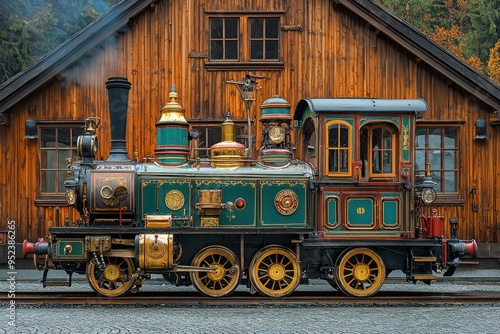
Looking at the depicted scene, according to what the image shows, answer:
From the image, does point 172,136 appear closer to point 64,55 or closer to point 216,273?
point 216,273

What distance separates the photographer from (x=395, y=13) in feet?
119

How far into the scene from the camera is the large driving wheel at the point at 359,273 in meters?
13.0

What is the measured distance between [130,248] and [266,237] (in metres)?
2.21

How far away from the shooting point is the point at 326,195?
42.7 ft

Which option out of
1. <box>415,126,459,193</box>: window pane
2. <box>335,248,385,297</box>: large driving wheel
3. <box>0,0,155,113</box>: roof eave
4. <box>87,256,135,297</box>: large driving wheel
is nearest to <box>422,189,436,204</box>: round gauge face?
<box>335,248,385,297</box>: large driving wheel

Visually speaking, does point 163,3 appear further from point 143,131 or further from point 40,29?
point 40,29

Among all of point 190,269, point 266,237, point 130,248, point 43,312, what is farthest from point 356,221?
point 43,312

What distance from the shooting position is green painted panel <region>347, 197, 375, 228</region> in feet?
42.7

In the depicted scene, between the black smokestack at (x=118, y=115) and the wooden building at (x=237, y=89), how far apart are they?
14.5 ft

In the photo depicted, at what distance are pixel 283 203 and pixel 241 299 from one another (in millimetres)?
1692

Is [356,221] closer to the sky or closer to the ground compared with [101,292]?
closer to the sky

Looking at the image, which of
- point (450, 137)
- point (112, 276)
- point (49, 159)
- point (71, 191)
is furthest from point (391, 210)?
point (49, 159)

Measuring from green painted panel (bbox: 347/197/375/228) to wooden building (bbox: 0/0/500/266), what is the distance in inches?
210

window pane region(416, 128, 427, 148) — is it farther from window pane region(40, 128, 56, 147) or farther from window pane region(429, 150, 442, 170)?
window pane region(40, 128, 56, 147)
